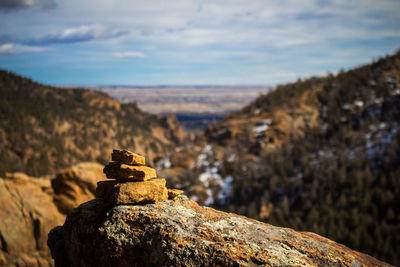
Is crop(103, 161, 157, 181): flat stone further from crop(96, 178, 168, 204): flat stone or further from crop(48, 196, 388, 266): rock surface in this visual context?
crop(48, 196, 388, 266): rock surface

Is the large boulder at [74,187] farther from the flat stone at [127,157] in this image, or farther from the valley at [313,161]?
the flat stone at [127,157]

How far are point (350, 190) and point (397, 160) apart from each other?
7.06 metres

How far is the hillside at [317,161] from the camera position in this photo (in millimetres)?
32822

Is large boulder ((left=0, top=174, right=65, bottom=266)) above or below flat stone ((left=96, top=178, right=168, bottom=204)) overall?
below

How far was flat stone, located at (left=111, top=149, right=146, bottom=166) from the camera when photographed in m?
6.86

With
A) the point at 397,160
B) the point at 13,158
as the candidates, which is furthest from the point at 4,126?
the point at 397,160

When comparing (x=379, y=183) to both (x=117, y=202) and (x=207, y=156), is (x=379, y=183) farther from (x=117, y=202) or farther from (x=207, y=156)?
(x=117, y=202)

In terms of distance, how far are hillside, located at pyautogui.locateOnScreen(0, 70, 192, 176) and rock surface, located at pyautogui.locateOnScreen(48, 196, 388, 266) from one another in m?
58.8

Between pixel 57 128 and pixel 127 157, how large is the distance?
371 feet

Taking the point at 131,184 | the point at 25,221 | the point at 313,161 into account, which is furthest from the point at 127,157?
the point at 313,161

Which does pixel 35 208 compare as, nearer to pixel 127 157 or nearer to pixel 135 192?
pixel 127 157

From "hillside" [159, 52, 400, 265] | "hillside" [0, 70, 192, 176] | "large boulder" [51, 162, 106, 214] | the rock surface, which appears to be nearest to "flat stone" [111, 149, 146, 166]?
the rock surface

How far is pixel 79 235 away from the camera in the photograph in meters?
6.29

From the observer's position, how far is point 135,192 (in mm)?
6215
